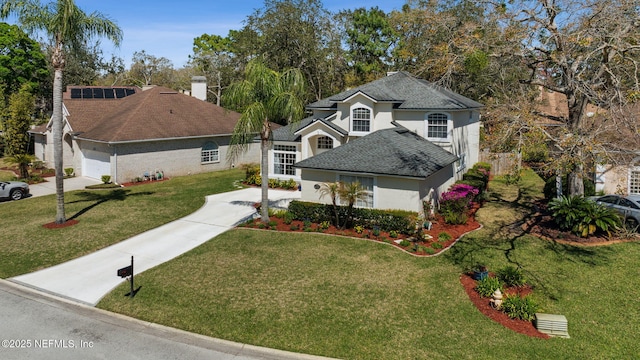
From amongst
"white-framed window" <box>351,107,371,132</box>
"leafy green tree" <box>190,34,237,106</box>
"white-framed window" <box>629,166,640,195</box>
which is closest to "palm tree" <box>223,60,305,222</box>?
"white-framed window" <box>351,107,371,132</box>

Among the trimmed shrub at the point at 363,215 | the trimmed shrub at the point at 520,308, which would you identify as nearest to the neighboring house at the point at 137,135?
the trimmed shrub at the point at 363,215

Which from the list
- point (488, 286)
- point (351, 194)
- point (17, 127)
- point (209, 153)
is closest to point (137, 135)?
point (209, 153)

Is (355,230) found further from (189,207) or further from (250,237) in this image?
(189,207)

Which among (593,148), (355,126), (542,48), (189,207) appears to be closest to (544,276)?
(593,148)

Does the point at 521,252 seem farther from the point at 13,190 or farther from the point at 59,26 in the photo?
the point at 13,190

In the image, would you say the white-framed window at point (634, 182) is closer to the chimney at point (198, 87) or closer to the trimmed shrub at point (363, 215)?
the trimmed shrub at point (363, 215)
